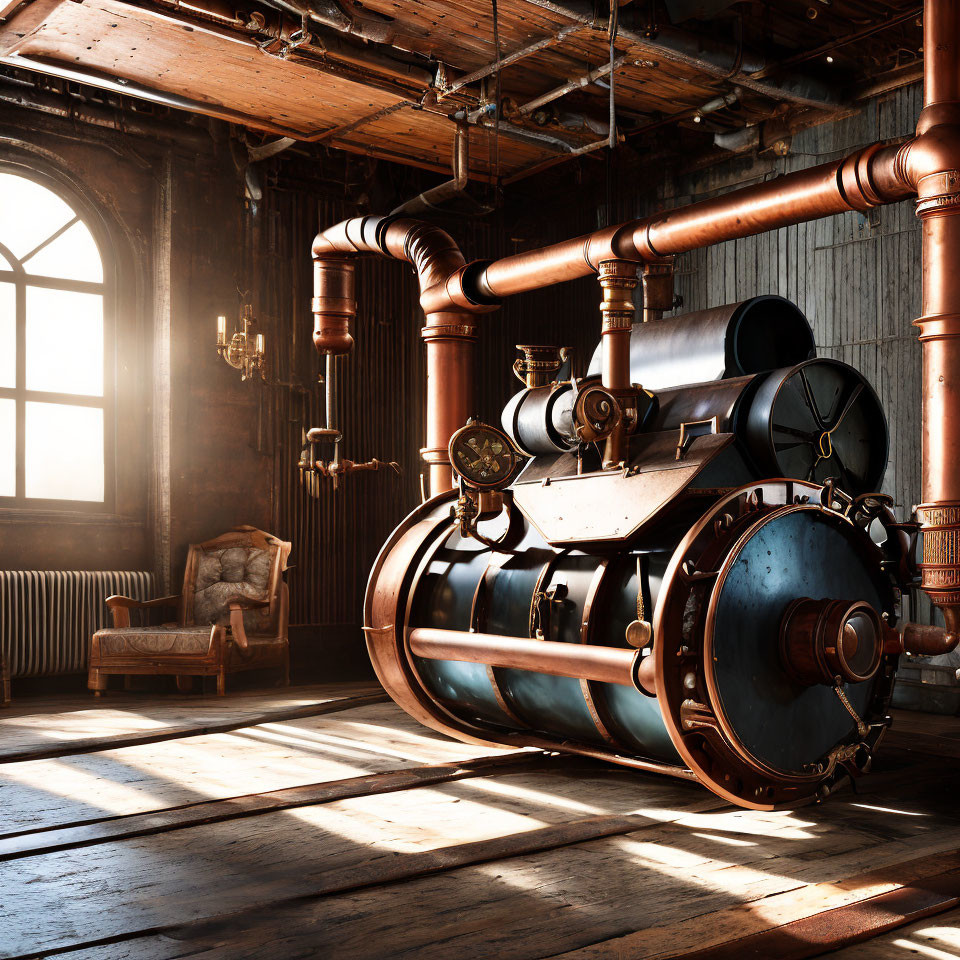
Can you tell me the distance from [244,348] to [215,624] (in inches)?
102

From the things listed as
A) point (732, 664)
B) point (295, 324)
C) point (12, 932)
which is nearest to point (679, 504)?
point (732, 664)

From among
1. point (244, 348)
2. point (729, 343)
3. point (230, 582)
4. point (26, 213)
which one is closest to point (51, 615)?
point (230, 582)

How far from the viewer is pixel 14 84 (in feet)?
29.2

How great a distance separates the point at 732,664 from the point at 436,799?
161 centimetres

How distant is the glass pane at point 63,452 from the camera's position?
926 centimetres

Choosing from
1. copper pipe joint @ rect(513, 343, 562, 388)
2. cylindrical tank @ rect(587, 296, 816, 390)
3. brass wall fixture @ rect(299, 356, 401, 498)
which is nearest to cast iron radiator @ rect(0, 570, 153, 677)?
brass wall fixture @ rect(299, 356, 401, 498)

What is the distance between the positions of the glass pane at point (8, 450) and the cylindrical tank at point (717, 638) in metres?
5.31

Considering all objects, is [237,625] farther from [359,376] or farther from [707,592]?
[707,592]

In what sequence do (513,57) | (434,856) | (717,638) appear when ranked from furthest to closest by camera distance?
(513,57)
(717,638)
(434,856)

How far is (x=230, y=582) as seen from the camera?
955cm

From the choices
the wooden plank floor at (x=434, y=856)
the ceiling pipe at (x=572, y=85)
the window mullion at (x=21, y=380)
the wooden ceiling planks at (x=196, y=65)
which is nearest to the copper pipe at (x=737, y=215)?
the wooden plank floor at (x=434, y=856)

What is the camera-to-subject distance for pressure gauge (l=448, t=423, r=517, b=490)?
5.49m

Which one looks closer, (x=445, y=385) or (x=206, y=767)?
(x=206, y=767)

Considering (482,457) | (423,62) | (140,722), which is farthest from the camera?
(423,62)
